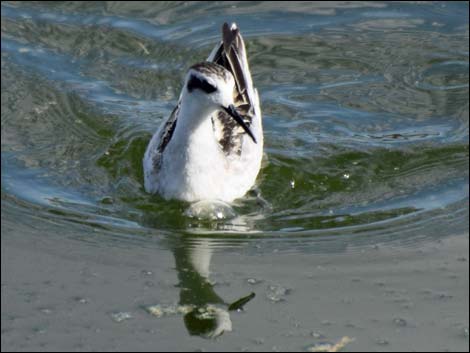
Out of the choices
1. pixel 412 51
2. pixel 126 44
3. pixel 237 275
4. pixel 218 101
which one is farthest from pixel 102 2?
pixel 237 275

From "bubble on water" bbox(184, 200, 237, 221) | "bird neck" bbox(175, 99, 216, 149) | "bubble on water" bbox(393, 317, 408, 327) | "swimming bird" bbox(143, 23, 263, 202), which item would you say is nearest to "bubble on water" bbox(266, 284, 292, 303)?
"bubble on water" bbox(393, 317, 408, 327)

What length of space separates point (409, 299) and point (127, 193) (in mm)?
3342

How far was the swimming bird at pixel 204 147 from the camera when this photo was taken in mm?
10656

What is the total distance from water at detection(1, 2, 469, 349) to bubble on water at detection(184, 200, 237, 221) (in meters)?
0.06

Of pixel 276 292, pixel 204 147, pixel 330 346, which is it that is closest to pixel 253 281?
pixel 276 292

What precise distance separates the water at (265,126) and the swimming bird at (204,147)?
194 mm

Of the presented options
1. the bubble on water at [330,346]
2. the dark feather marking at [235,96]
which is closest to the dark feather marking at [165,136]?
the dark feather marking at [235,96]

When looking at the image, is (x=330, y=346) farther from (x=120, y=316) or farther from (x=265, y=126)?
(x=265, y=126)

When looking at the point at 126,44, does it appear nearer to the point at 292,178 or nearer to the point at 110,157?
the point at 110,157

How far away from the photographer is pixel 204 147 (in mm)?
11109

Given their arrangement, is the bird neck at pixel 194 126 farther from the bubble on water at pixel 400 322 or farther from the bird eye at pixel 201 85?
the bubble on water at pixel 400 322

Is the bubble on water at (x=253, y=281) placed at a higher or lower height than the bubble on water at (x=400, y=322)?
higher

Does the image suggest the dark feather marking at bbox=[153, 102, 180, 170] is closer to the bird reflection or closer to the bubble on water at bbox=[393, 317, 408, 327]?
the bird reflection

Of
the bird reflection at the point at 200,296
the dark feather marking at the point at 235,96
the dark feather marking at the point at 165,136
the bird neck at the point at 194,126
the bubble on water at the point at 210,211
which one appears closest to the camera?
the bird reflection at the point at 200,296
